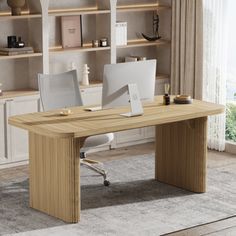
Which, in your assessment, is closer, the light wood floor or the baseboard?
the light wood floor

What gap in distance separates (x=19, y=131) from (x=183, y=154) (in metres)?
1.92

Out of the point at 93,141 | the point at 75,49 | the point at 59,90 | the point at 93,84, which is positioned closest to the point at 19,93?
the point at 59,90

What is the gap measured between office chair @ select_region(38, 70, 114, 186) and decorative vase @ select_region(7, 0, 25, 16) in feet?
3.43

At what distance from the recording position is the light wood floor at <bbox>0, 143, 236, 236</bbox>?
5.71 metres

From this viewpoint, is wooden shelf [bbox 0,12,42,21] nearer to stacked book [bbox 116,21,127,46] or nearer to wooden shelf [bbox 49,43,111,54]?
wooden shelf [bbox 49,43,111,54]

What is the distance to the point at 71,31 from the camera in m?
8.23

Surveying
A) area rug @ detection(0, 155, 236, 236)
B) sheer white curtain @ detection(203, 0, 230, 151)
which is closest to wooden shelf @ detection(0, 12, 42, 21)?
area rug @ detection(0, 155, 236, 236)

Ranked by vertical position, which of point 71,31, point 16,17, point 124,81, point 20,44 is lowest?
point 124,81

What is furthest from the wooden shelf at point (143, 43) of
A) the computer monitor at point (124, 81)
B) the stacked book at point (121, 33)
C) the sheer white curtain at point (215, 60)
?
the computer monitor at point (124, 81)

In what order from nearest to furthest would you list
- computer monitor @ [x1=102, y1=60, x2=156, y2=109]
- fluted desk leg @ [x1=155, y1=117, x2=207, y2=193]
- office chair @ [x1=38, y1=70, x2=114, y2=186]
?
computer monitor @ [x1=102, y1=60, x2=156, y2=109] → fluted desk leg @ [x1=155, y1=117, x2=207, y2=193] → office chair @ [x1=38, y1=70, x2=114, y2=186]

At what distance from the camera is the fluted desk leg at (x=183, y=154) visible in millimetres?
6664

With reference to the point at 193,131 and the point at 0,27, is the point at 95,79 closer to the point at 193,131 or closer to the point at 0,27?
the point at 0,27

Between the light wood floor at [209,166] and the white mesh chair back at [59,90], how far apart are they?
0.91m

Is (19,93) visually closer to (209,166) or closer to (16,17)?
(16,17)
